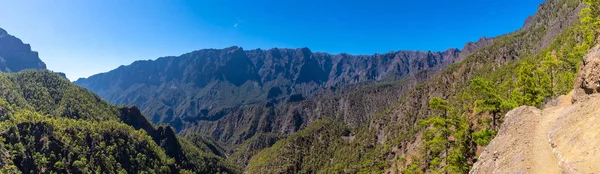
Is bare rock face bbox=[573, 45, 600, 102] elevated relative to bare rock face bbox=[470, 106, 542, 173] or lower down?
elevated

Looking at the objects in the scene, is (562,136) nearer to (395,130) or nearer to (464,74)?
(395,130)

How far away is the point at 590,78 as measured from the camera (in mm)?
27062

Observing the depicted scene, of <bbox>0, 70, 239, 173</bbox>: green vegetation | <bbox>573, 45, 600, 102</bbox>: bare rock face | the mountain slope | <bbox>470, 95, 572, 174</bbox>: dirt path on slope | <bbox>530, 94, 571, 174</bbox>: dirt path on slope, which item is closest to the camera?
the mountain slope

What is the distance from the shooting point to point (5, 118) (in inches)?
5645

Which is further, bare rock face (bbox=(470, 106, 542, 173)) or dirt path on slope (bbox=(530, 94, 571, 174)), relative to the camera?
bare rock face (bbox=(470, 106, 542, 173))

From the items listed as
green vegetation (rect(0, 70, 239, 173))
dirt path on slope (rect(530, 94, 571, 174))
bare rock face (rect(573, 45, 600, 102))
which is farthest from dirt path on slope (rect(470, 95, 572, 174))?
green vegetation (rect(0, 70, 239, 173))

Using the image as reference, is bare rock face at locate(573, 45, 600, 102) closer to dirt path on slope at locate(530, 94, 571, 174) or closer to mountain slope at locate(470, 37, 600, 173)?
mountain slope at locate(470, 37, 600, 173)

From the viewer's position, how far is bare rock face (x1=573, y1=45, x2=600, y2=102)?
26047mm

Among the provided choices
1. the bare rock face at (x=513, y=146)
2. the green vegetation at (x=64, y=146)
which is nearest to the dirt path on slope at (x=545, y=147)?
the bare rock face at (x=513, y=146)

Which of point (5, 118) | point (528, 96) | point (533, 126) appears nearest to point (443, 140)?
point (528, 96)

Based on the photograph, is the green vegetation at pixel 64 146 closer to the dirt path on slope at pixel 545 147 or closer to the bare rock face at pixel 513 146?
the bare rock face at pixel 513 146

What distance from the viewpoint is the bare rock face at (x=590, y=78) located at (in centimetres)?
2605

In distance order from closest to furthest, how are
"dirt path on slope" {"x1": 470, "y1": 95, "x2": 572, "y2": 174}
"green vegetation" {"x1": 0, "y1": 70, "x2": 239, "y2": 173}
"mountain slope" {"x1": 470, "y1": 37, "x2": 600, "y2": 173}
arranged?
"mountain slope" {"x1": 470, "y1": 37, "x2": 600, "y2": 173} < "dirt path on slope" {"x1": 470, "y1": 95, "x2": 572, "y2": 174} < "green vegetation" {"x1": 0, "y1": 70, "x2": 239, "y2": 173}

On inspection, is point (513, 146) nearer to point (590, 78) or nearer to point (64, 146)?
point (590, 78)
